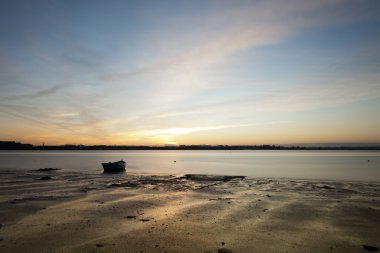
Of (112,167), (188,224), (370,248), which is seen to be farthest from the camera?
(112,167)

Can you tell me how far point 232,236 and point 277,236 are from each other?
1.73 m

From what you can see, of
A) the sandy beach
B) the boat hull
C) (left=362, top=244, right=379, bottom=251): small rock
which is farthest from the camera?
the boat hull

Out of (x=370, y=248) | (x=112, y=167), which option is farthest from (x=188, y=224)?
(x=112, y=167)

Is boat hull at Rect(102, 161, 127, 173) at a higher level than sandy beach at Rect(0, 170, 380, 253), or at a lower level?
higher

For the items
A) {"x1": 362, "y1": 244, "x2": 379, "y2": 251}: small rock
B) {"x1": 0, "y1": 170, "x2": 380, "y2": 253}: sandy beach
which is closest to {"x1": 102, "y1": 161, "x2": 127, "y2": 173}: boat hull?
{"x1": 0, "y1": 170, "x2": 380, "y2": 253}: sandy beach

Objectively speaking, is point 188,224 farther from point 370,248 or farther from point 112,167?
point 112,167

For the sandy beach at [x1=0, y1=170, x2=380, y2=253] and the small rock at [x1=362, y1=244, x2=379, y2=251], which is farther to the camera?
the sandy beach at [x1=0, y1=170, x2=380, y2=253]

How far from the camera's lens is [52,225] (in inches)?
506

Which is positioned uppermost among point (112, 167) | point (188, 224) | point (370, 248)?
point (112, 167)

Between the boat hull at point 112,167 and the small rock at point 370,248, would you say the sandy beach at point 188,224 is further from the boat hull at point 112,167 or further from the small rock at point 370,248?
the boat hull at point 112,167

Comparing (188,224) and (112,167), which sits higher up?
(112,167)

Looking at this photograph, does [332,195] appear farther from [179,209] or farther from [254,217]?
[179,209]

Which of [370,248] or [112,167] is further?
[112,167]

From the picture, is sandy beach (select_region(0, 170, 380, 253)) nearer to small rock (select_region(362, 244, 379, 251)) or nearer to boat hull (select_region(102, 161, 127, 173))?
small rock (select_region(362, 244, 379, 251))
